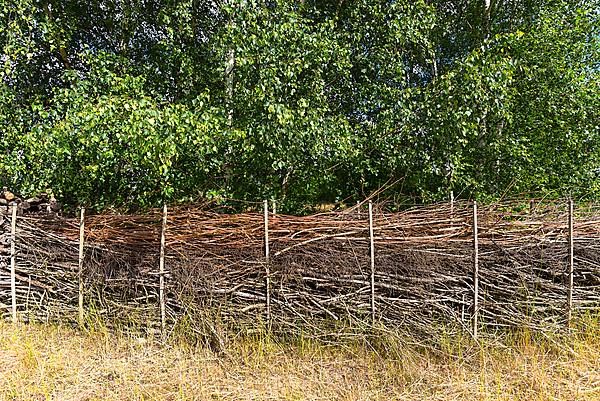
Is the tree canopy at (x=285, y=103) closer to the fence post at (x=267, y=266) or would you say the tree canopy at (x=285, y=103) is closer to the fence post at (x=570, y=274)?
the fence post at (x=570, y=274)

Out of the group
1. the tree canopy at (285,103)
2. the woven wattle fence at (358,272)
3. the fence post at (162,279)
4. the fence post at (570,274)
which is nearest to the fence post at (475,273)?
the woven wattle fence at (358,272)

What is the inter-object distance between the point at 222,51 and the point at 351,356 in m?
4.65

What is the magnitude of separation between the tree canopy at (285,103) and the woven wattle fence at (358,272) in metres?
1.45

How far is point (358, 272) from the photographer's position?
406cm

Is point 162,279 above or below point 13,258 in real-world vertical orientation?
below

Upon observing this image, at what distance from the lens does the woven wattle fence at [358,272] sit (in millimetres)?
4027

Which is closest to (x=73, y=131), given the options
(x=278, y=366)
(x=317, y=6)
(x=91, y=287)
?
(x=91, y=287)

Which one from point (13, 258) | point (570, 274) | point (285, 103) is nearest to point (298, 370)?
point (570, 274)

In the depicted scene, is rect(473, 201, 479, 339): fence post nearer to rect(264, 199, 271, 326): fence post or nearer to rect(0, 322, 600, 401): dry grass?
rect(0, 322, 600, 401): dry grass

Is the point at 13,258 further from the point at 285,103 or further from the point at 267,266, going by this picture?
the point at 285,103

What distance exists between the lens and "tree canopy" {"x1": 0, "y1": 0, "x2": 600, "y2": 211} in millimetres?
5641

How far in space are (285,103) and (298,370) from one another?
12.8 ft

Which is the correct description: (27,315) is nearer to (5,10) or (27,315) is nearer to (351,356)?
(351,356)

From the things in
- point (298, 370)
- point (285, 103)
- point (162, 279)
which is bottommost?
point (298, 370)
